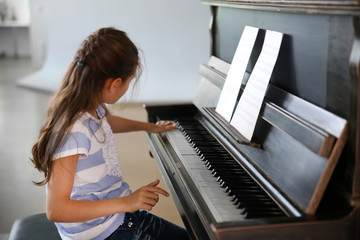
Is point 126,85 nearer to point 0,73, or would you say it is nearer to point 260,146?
point 260,146

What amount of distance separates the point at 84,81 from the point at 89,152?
0.81 ft

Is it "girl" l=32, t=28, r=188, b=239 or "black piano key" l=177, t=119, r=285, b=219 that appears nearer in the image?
"black piano key" l=177, t=119, r=285, b=219

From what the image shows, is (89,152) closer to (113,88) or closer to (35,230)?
(113,88)

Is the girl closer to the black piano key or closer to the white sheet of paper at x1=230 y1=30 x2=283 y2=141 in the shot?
the black piano key

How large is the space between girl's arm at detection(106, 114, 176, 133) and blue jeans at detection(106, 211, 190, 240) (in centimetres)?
55

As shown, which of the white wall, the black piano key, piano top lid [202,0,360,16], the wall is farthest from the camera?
the wall

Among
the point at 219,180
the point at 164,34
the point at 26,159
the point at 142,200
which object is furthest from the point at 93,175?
the point at 164,34

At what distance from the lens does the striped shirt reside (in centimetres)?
160

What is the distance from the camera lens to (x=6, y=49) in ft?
33.0

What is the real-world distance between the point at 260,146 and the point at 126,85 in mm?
506

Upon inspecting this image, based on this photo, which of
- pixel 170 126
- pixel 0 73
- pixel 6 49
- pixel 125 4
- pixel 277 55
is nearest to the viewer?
pixel 277 55

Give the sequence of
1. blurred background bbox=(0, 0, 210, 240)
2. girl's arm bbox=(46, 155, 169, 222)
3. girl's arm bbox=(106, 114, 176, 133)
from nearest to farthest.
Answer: girl's arm bbox=(46, 155, 169, 222) → girl's arm bbox=(106, 114, 176, 133) → blurred background bbox=(0, 0, 210, 240)

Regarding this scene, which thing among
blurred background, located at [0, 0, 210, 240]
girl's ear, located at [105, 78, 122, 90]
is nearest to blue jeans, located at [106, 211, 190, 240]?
girl's ear, located at [105, 78, 122, 90]

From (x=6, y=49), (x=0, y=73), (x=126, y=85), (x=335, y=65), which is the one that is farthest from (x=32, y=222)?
(x=6, y=49)
